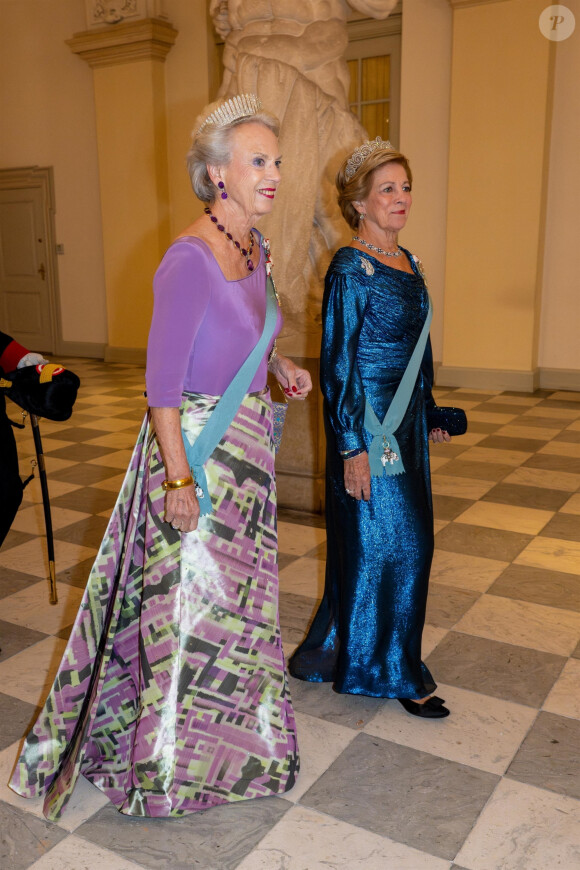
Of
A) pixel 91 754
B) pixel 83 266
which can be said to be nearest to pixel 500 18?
pixel 83 266

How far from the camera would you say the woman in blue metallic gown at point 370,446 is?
2383 mm

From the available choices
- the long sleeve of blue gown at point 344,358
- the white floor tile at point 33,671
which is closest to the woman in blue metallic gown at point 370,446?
the long sleeve of blue gown at point 344,358

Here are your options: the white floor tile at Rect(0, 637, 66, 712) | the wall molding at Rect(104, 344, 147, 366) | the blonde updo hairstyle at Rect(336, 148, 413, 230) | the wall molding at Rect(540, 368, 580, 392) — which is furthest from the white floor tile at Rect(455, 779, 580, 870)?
the wall molding at Rect(104, 344, 147, 366)

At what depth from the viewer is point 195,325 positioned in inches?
72.8

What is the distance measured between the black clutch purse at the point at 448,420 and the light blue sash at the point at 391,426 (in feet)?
0.77

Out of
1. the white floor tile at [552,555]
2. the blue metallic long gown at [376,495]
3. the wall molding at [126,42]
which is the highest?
the wall molding at [126,42]

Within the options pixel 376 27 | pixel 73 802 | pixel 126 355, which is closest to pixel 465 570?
pixel 73 802

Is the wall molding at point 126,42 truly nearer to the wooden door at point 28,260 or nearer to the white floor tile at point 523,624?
the wooden door at point 28,260

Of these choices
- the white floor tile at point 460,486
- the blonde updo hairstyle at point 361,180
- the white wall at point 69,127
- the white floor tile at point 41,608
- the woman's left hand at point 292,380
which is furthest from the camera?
the white wall at point 69,127

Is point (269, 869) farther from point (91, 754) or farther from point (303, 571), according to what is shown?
point (303, 571)

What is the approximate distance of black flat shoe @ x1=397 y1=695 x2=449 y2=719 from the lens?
8.49ft

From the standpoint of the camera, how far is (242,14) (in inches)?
163

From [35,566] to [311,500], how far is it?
5.07ft

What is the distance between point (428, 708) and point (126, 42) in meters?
9.55
